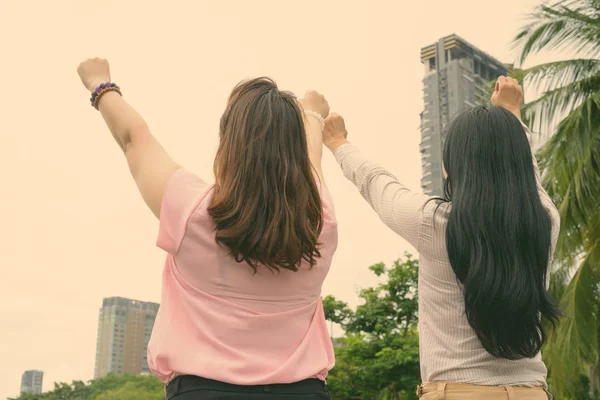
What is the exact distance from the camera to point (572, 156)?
997 centimetres

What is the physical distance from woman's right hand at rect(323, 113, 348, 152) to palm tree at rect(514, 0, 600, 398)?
789 cm

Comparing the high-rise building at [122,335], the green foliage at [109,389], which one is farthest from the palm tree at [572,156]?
the high-rise building at [122,335]

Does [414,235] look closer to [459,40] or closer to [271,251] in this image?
[271,251]

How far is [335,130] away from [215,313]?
106 centimetres

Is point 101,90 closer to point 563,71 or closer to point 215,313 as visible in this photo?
point 215,313

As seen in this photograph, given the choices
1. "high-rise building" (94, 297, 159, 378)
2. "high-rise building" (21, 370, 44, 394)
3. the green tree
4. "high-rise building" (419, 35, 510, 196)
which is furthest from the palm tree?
"high-rise building" (94, 297, 159, 378)

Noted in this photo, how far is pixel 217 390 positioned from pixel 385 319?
18085mm

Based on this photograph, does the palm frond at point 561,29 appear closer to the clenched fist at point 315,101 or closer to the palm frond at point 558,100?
the palm frond at point 558,100

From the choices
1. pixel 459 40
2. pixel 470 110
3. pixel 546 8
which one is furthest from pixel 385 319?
pixel 459 40

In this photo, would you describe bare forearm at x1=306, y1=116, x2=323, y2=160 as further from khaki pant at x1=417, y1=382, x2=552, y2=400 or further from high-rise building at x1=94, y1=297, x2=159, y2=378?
high-rise building at x1=94, y1=297, x2=159, y2=378

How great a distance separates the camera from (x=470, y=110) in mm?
2320

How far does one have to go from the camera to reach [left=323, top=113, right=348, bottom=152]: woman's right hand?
2.58m

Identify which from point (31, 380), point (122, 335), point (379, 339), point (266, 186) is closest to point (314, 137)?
point (266, 186)

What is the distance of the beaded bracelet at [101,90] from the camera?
1936mm
